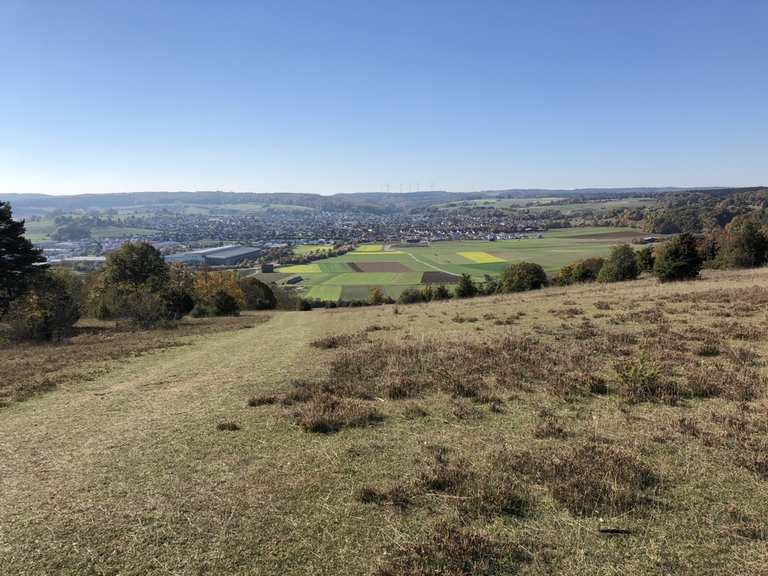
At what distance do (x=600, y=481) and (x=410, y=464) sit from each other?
127 inches

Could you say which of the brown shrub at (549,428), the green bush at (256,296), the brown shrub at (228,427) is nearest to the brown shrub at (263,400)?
the brown shrub at (228,427)

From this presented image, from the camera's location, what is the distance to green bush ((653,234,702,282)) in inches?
1516

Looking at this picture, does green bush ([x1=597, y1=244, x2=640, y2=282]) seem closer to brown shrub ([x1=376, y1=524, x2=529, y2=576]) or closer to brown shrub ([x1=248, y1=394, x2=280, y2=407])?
brown shrub ([x1=248, y1=394, x2=280, y2=407])

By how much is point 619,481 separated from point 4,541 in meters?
9.29

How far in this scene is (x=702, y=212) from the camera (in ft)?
493

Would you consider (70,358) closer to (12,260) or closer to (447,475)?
→ (447,475)

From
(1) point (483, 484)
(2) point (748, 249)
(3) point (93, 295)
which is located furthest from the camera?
(3) point (93, 295)

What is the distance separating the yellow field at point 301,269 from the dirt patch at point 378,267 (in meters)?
10.4

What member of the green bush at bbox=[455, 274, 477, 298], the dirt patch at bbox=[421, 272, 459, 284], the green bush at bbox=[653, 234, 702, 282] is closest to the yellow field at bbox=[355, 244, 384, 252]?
the dirt patch at bbox=[421, 272, 459, 284]

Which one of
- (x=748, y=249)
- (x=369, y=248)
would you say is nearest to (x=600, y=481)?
(x=748, y=249)

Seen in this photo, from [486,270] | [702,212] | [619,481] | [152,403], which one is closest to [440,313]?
[152,403]

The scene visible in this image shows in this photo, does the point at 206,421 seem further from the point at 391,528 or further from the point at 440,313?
the point at 440,313

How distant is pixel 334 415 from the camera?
10.7m

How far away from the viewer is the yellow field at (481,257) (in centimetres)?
12019
